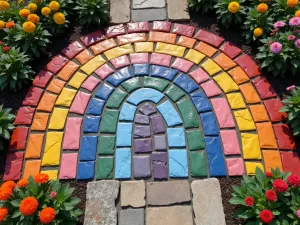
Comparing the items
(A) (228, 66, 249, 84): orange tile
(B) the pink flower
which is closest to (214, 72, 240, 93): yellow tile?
(A) (228, 66, 249, 84): orange tile

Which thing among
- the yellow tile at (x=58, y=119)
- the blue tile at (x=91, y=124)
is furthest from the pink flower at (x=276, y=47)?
the yellow tile at (x=58, y=119)

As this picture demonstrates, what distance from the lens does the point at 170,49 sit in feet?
13.9

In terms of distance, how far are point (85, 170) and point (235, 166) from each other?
1.58 m

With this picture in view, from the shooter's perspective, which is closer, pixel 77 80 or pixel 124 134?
pixel 124 134

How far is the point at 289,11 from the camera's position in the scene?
4.10 metres

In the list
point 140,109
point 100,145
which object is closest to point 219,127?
point 140,109

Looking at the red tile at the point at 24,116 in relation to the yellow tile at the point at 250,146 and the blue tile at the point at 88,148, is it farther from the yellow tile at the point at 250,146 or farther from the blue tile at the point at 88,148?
the yellow tile at the point at 250,146

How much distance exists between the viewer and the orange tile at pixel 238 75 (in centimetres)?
391

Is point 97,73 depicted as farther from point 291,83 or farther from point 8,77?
point 291,83

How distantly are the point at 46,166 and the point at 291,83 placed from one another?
3049 mm

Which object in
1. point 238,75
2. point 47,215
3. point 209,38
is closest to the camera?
point 47,215

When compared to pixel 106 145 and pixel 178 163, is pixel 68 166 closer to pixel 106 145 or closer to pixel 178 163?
pixel 106 145

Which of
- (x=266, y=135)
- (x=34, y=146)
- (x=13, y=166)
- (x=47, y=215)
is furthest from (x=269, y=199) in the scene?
(x=13, y=166)

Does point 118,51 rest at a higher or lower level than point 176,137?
higher
